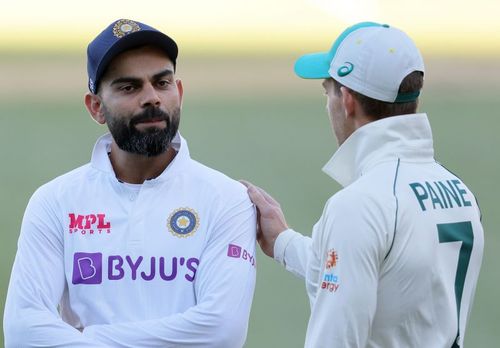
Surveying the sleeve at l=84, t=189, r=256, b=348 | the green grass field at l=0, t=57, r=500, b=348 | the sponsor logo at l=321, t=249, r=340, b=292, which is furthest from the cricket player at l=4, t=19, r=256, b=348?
the green grass field at l=0, t=57, r=500, b=348

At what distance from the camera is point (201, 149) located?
6992 mm

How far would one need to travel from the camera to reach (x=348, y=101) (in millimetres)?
2510

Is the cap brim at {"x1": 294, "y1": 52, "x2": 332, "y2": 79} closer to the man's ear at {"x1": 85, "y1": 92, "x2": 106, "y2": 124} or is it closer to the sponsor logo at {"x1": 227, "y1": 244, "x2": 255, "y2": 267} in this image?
the sponsor logo at {"x1": 227, "y1": 244, "x2": 255, "y2": 267}

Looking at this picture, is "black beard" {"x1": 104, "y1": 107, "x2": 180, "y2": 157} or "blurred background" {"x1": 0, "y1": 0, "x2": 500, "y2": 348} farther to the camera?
"blurred background" {"x1": 0, "y1": 0, "x2": 500, "y2": 348}

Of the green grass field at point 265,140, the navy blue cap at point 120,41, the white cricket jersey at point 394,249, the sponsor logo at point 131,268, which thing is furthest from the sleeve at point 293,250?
the green grass field at point 265,140

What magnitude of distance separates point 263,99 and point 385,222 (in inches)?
223

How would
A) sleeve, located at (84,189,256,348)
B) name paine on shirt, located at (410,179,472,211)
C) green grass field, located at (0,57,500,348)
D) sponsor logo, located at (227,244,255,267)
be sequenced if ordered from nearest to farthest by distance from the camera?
name paine on shirt, located at (410,179,472,211) < sleeve, located at (84,189,256,348) < sponsor logo, located at (227,244,255,267) < green grass field, located at (0,57,500,348)

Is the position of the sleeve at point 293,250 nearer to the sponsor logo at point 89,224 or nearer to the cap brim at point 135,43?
the sponsor logo at point 89,224

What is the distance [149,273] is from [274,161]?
14.1ft

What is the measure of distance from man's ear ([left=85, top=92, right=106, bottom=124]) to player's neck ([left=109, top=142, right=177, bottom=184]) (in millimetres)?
99

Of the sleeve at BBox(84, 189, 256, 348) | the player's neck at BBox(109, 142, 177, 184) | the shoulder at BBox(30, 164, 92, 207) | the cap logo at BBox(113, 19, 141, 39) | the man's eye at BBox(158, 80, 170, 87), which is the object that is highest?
the cap logo at BBox(113, 19, 141, 39)

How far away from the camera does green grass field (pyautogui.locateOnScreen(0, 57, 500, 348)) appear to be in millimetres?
5801

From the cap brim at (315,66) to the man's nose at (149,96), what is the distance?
38cm

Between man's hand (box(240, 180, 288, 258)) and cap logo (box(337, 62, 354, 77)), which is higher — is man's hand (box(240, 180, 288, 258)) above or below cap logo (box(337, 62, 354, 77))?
below
